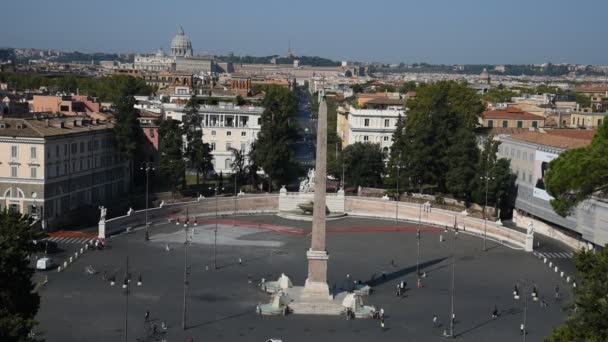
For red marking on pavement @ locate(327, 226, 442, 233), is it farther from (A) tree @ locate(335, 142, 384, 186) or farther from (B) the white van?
(B) the white van

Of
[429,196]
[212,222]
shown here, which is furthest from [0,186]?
[429,196]

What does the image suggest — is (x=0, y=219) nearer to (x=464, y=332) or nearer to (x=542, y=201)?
(x=464, y=332)

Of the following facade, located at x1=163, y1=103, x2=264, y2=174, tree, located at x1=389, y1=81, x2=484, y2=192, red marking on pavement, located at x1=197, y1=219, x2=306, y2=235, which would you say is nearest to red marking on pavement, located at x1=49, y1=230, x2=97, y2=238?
red marking on pavement, located at x1=197, y1=219, x2=306, y2=235

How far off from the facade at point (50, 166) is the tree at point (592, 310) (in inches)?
1412

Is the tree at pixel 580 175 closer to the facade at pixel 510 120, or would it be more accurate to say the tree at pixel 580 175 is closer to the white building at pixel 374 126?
the white building at pixel 374 126

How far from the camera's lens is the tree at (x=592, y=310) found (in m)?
22.1

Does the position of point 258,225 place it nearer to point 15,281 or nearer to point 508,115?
point 15,281

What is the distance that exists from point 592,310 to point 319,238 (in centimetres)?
1790

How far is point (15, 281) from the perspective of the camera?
2448 cm

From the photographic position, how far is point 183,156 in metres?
65.7

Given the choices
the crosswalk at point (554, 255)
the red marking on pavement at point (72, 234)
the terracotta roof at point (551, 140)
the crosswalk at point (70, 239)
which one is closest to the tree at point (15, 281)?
the crosswalk at point (70, 239)

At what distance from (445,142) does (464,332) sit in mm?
34407

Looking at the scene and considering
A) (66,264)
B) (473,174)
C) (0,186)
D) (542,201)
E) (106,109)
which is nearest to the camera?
(66,264)

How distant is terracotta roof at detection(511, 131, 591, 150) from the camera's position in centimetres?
5653
